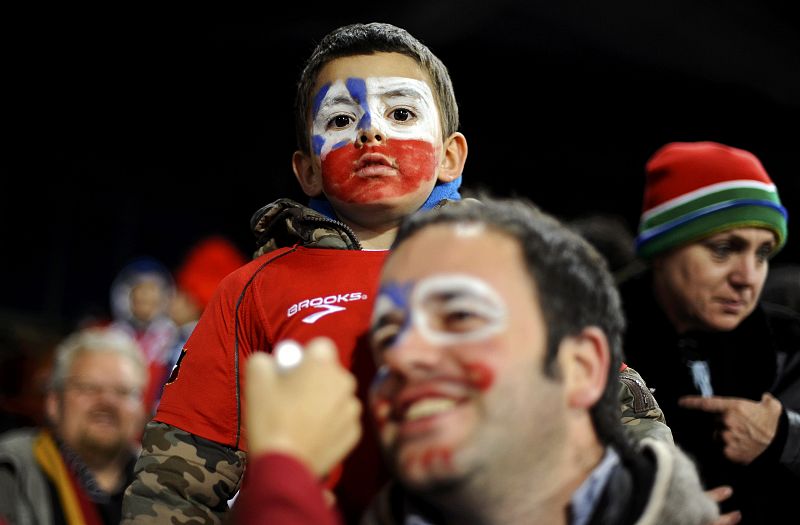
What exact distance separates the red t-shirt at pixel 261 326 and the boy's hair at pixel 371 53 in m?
0.35

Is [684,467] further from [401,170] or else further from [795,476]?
[795,476]

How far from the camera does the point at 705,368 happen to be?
300 centimetres

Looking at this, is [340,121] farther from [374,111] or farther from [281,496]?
[281,496]

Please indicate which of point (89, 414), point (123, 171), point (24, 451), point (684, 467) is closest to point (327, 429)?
point (684, 467)

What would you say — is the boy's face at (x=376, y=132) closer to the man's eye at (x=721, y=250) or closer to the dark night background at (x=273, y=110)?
the man's eye at (x=721, y=250)

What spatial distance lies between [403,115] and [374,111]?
0.07 meters

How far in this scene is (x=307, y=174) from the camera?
2357mm

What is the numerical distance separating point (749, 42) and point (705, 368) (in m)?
5.89

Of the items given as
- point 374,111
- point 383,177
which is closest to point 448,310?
point 383,177

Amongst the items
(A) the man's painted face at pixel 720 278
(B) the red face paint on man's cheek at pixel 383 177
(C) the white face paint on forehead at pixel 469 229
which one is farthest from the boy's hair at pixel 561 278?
(A) the man's painted face at pixel 720 278

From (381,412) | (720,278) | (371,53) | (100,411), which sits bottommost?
(381,412)

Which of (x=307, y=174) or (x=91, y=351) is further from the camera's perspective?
(x=91, y=351)

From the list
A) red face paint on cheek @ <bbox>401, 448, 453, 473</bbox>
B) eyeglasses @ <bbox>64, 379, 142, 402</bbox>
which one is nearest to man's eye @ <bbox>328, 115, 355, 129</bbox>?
red face paint on cheek @ <bbox>401, 448, 453, 473</bbox>

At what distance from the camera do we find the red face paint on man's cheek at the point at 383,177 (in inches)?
83.6
